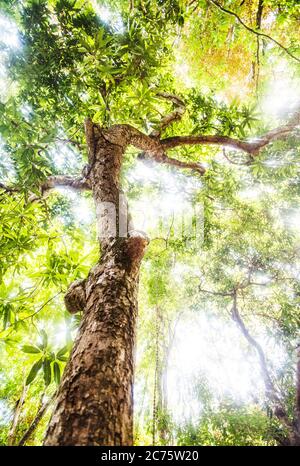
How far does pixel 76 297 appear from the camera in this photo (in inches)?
54.2

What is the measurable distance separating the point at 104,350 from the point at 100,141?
1.78 meters

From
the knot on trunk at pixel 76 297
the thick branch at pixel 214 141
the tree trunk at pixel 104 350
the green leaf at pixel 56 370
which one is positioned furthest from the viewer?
the thick branch at pixel 214 141

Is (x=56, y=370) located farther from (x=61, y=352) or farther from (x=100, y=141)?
(x=100, y=141)

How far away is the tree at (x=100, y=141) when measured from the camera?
2.71 feet

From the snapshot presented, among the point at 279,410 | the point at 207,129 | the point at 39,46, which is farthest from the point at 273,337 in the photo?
the point at 39,46

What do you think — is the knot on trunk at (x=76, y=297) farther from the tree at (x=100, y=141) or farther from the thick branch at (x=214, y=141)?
the thick branch at (x=214, y=141)

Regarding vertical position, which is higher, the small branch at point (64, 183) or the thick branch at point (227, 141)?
the thick branch at point (227, 141)

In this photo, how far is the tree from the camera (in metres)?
0.83

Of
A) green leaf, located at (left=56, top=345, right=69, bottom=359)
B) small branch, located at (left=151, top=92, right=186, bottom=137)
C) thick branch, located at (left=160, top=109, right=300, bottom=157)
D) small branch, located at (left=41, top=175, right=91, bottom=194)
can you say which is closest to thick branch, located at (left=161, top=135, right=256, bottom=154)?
thick branch, located at (left=160, top=109, right=300, bottom=157)

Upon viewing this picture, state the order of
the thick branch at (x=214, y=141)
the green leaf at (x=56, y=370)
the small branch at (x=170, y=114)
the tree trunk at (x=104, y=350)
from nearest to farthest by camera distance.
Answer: the tree trunk at (x=104, y=350) → the green leaf at (x=56, y=370) → the thick branch at (x=214, y=141) → the small branch at (x=170, y=114)

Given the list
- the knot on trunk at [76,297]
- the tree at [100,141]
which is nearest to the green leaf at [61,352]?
the tree at [100,141]

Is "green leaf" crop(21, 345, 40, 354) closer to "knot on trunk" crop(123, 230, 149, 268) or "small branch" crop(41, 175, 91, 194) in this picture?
"knot on trunk" crop(123, 230, 149, 268)

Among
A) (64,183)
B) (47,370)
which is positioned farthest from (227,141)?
(47,370)
